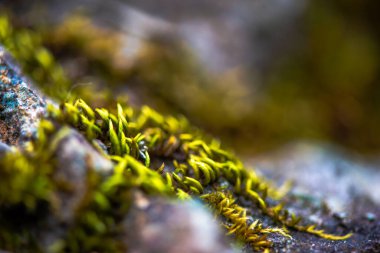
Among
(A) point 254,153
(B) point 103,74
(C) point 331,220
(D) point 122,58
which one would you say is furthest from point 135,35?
(C) point 331,220

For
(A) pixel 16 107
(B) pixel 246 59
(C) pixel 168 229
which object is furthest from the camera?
(B) pixel 246 59

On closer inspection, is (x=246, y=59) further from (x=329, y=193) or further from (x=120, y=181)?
(x=120, y=181)

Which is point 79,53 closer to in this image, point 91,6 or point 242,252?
point 91,6

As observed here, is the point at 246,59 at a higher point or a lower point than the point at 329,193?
higher

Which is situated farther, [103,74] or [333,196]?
[103,74]

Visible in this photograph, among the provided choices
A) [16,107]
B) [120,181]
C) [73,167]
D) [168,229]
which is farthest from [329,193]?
[16,107]

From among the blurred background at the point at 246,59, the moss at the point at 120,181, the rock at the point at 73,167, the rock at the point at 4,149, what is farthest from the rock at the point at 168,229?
the blurred background at the point at 246,59

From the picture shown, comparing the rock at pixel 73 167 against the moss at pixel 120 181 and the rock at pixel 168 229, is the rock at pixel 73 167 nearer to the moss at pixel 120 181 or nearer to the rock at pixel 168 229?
the moss at pixel 120 181
